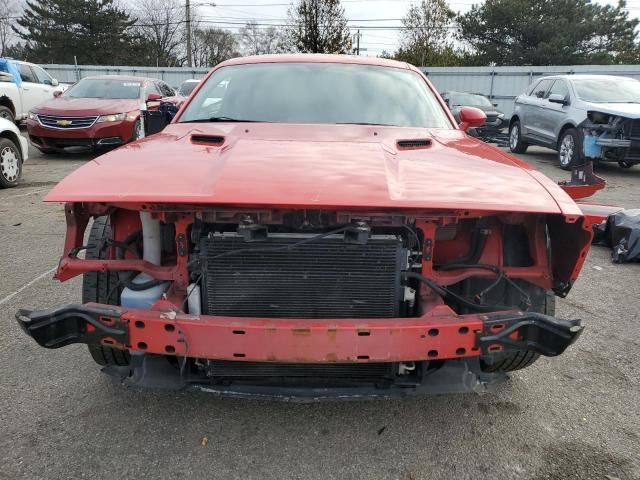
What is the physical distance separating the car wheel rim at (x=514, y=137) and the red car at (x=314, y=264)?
10.9 meters

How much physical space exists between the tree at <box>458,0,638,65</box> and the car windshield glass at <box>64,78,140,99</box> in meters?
29.4

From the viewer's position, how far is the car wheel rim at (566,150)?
33.0 ft

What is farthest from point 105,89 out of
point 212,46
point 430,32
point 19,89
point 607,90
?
point 212,46

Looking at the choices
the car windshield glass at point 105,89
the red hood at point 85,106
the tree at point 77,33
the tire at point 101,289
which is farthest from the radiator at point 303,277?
the tree at point 77,33

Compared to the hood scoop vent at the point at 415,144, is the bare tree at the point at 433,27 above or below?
above

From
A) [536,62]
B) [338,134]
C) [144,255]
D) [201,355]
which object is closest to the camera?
[201,355]

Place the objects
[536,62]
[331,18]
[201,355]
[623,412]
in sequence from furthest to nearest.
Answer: [536,62], [331,18], [623,412], [201,355]

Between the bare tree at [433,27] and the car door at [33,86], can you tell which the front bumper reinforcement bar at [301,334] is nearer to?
the car door at [33,86]

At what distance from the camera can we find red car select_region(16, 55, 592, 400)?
1.99 meters

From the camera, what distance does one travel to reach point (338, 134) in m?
2.80

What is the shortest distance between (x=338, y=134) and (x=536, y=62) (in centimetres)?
3547

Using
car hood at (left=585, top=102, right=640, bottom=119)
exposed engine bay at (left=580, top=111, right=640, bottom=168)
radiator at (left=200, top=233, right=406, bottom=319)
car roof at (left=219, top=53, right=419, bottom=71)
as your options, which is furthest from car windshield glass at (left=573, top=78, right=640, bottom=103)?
radiator at (left=200, top=233, right=406, bottom=319)

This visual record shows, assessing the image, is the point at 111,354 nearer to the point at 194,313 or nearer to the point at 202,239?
the point at 194,313

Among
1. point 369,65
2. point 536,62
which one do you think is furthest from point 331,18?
point 369,65
